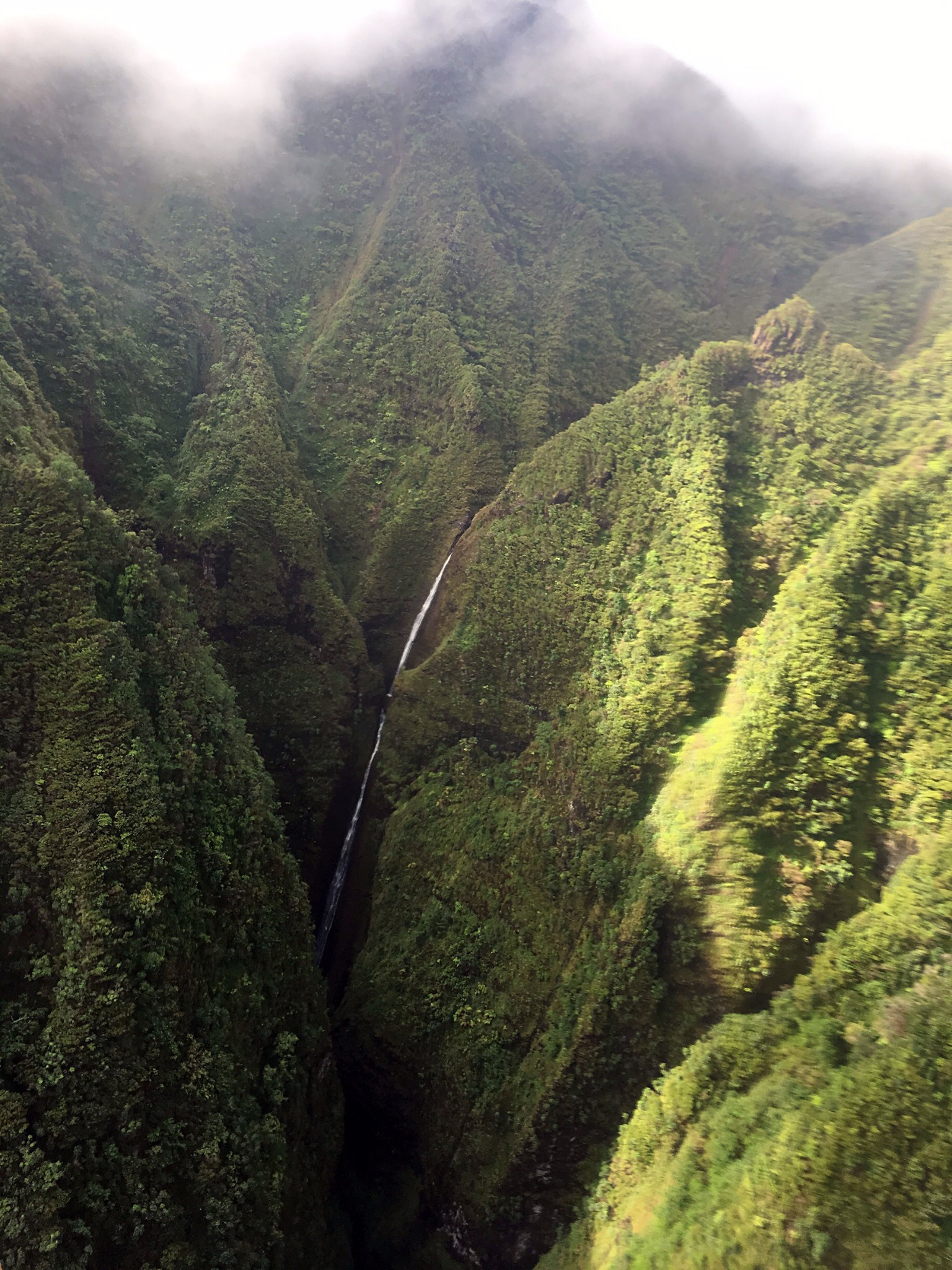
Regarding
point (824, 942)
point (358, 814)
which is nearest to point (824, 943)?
point (824, 942)

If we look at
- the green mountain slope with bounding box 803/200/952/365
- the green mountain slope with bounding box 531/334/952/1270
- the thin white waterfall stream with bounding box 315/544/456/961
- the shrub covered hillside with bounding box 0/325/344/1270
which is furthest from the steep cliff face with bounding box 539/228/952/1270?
the green mountain slope with bounding box 803/200/952/365

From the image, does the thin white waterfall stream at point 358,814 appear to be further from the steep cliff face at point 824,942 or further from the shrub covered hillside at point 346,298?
the steep cliff face at point 824,942

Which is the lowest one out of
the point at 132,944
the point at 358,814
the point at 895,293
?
the point at 358,814

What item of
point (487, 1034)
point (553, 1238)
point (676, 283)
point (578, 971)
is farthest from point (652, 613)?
point (676, 283)

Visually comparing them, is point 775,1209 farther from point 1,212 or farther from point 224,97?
point 224,97

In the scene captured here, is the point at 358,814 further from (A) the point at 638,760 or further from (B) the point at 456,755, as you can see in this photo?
(A) the point at 638,760

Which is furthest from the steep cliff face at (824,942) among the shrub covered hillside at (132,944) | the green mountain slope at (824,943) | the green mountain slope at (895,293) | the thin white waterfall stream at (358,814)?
the green mountain slope at (895,293)
